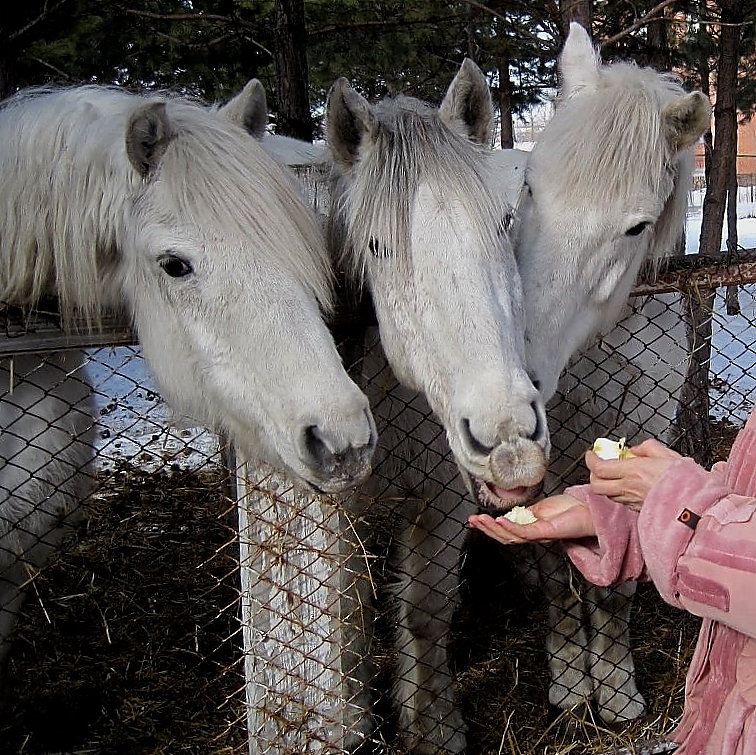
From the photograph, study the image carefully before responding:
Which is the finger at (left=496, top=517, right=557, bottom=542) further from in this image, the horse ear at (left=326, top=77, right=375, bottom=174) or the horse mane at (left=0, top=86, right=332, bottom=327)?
the horse ear at (left=326, top=77, right=375, bottom=174)

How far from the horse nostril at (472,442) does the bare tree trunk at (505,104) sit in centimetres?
863

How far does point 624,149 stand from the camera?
8.79 ft

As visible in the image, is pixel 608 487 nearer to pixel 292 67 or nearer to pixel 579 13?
pixel 579 13

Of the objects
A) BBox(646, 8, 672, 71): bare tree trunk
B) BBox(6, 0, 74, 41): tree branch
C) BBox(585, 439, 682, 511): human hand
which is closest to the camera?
BBox(585, 439, 682, 511): human hand

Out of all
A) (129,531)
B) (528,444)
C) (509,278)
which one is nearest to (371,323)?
(509,278)

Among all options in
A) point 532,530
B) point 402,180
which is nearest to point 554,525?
point 532,530

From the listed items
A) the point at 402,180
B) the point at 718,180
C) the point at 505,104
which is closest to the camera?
the point at 402,180

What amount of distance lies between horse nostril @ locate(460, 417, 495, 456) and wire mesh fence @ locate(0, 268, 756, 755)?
0.48m

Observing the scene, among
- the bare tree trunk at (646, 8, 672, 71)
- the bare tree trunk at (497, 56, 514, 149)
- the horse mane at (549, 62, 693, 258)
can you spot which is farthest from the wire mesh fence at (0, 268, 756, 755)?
the bare tree trunk at (497, 56, 514, 149)

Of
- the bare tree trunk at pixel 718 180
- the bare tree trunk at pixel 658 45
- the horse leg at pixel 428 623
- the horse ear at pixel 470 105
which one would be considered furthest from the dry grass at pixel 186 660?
the bare tree trunk at pixel 658 45

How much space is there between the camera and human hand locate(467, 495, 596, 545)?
5.57ft

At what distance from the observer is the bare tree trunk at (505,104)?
397 inches

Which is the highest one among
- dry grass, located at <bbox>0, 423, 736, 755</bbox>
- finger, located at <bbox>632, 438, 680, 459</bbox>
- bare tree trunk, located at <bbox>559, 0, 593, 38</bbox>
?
bare tree trunk, located at <bbox>559, 0, 593, 38</bbox>

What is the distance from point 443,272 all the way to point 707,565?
1135mm
